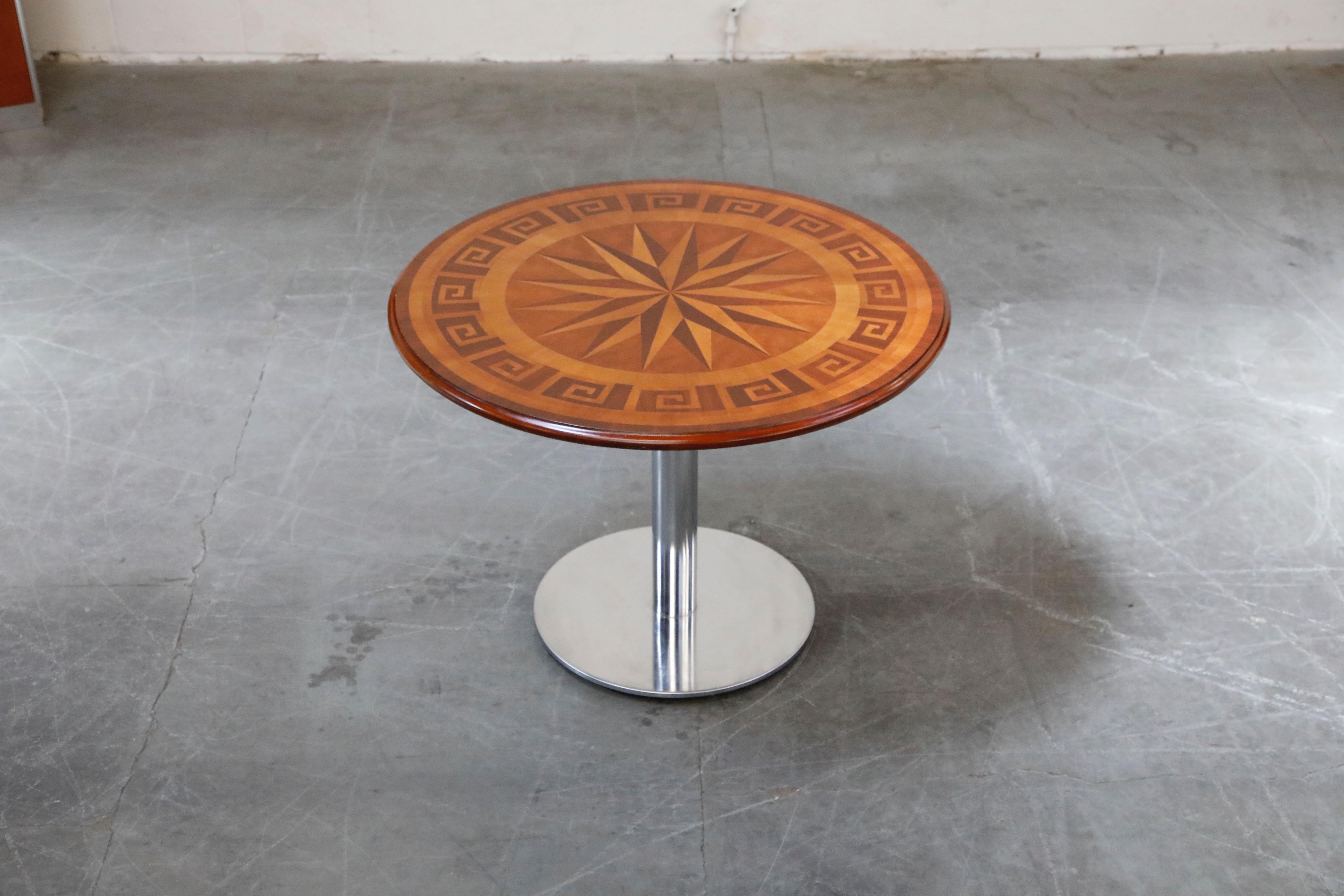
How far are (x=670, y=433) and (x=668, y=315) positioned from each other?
15.0 inches

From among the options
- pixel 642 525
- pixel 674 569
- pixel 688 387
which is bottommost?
pixel 642 525

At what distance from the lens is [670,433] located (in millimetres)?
2055

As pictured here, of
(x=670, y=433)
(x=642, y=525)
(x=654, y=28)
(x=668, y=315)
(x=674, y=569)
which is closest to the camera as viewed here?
(x=670, y=433)

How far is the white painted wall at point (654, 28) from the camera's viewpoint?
5590mm

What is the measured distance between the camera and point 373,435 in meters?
3.38

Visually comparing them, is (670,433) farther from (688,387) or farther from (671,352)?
(671,352)

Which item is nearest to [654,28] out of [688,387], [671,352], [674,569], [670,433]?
[674,569]

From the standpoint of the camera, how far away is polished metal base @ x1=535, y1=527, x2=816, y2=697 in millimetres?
2641

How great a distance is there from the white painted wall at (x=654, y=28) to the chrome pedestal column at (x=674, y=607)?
11.0 ft

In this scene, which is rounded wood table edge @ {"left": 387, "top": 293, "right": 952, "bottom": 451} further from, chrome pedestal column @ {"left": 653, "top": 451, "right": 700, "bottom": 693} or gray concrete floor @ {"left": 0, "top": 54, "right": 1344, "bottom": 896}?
gray concrete floor @ {"left": 0, "top": 54, "right": 1344, "bottom": 896}

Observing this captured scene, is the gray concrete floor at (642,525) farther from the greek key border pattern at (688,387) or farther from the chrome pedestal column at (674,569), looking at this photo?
the greek key border pattern at (688,387)

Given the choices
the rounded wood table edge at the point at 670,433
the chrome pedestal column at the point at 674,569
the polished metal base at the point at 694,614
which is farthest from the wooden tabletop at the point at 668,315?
the polished metal base at the point at 694,614

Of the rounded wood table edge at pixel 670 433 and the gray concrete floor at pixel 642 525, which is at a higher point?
the rounded wood table edge at pixel 670 433

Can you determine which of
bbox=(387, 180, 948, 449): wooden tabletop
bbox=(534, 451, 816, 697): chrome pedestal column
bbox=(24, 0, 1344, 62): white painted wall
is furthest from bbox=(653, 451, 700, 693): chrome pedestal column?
bbox=(24, 0, 1344, 62): white painted wall
